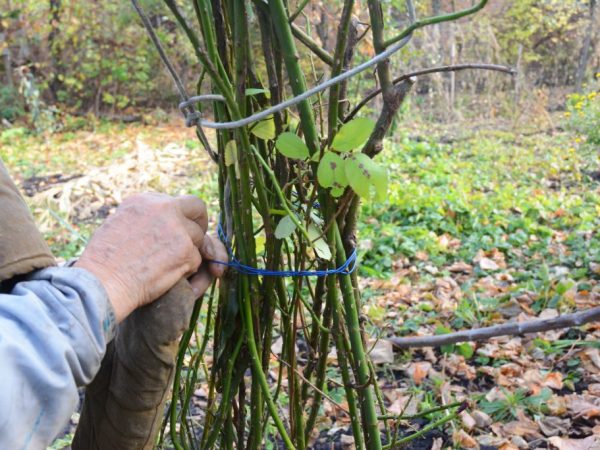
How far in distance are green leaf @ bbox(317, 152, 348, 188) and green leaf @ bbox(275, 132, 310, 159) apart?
6 centimetres

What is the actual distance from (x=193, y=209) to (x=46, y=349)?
397mm

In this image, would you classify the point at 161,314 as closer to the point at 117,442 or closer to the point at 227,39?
the point at 117,442

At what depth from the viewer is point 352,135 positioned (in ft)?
3.08

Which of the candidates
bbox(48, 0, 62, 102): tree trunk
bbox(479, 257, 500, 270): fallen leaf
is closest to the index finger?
bbox(479, 257, 500, 270): fallen leaf

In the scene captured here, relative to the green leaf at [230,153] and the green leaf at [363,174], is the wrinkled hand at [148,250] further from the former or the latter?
the green leaf at [363,174]

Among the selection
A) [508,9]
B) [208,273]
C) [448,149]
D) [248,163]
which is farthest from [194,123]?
[508,9]

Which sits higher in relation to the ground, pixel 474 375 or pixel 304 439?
pixel 304 439

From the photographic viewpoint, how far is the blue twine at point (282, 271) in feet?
3.47

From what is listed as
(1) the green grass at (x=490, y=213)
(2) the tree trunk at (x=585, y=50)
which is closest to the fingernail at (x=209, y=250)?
(1) the green grass at (x=490, y=213)

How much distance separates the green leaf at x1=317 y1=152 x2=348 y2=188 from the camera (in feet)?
3.08

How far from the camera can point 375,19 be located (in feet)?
3.17

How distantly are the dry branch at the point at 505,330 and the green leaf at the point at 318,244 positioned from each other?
68.1 inches

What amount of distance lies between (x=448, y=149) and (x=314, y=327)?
275 inches

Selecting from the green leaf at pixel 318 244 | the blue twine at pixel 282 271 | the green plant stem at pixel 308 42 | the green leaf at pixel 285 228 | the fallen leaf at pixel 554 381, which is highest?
the green plant stem at pixel 308 42
